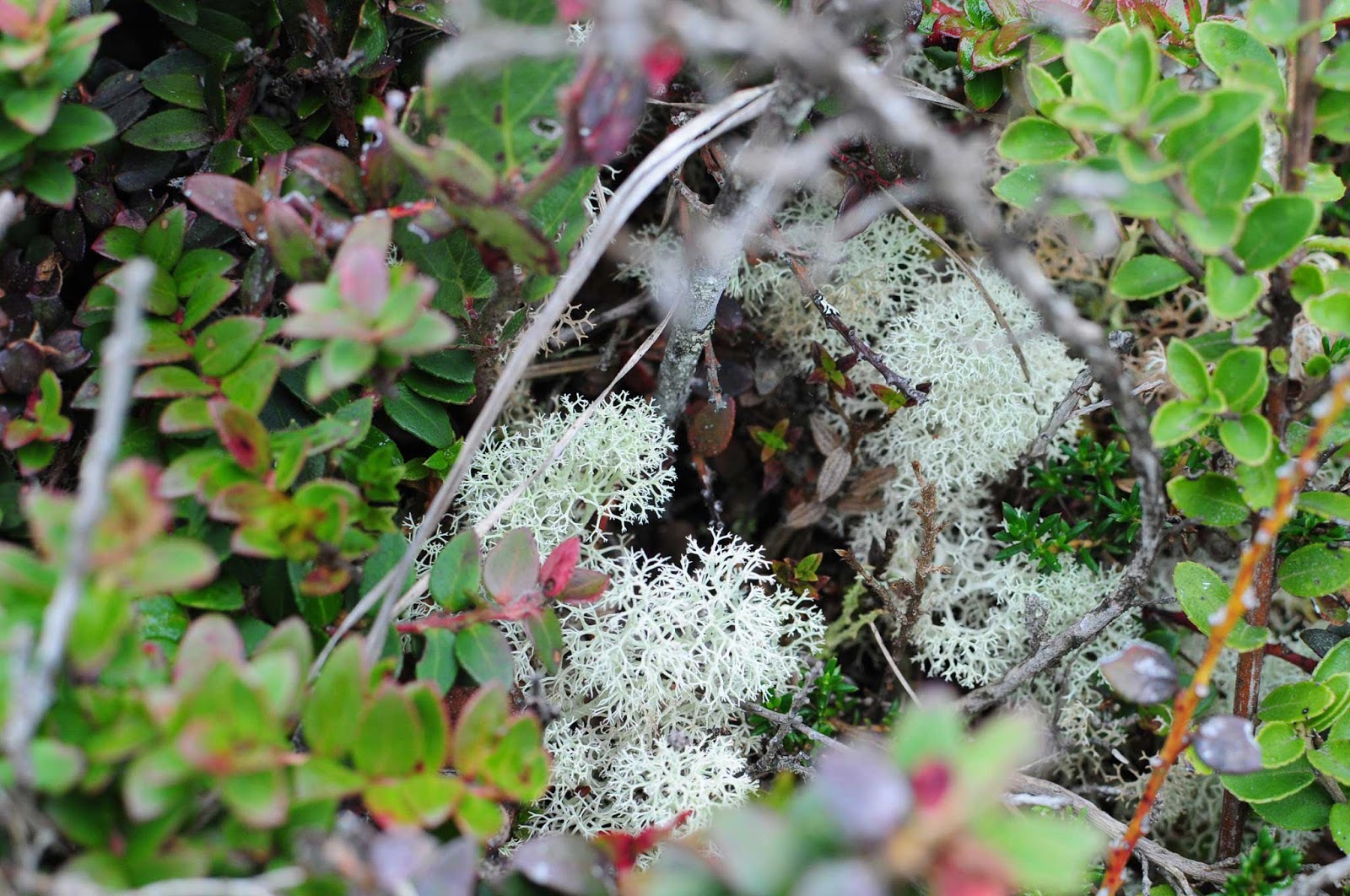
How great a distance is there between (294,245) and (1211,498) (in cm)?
124

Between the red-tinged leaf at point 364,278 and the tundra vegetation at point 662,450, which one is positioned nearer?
the tundra vegetation at point 662,450

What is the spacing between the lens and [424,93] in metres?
1.26

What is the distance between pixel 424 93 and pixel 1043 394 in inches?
51.0

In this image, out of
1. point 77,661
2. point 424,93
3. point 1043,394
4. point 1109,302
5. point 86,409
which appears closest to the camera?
point 77,661

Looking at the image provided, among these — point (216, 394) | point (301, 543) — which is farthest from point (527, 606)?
point (216, 394)

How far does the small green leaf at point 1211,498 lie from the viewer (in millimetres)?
1347

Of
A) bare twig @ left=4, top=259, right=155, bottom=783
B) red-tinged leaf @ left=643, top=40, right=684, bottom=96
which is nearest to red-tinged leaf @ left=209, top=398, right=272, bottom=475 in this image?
bare twig @ left=4, top=259, right=155, bottom=783

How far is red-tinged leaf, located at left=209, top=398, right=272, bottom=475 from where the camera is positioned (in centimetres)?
115

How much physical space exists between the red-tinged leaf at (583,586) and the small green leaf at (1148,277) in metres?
0.77

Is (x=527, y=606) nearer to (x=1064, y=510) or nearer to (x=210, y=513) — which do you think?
(x=210, y=513)

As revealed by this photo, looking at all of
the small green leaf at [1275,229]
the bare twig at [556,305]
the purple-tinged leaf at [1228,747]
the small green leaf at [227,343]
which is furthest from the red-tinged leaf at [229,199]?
the purple-tinged leaf at [1228,747]

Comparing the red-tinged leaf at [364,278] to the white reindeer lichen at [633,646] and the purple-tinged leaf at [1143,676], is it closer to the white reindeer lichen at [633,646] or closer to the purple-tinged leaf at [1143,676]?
the white reindeer lichen at [633,646]

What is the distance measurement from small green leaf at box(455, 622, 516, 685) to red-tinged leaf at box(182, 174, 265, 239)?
605 mm

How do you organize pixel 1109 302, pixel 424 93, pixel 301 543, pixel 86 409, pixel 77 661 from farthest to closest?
pixel 1109 302 < pixel 86 409 < pixel 424 93 < pixel 301 543 < pixel 77 661
